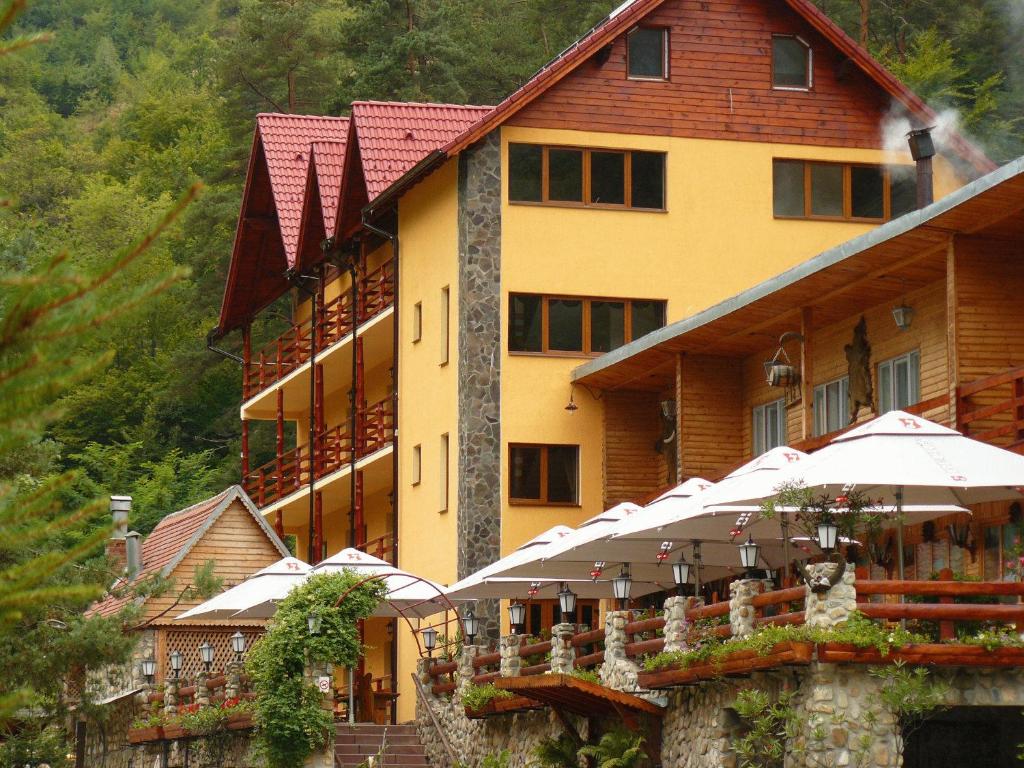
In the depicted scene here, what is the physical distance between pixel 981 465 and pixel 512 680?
8.04 metres

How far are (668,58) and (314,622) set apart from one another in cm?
1246

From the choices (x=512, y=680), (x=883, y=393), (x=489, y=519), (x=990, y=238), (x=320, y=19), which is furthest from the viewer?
(x=320, y=19)

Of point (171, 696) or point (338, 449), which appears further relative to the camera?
point (338, 449)

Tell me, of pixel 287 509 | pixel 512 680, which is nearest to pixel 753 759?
pixel 512 680

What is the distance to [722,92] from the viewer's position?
3528 cm

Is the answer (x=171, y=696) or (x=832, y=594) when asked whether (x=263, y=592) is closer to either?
(x=171, y=696)

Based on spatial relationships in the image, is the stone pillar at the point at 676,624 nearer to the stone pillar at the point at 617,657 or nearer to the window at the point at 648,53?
the stone pillar at the point at 617,657

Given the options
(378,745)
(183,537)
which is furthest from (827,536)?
(183,537)

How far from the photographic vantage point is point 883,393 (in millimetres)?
26844

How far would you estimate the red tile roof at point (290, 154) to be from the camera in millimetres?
43688

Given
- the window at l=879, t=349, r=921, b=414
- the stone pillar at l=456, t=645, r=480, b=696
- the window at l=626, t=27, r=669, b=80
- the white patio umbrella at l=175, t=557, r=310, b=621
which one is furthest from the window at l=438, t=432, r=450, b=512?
the window at l=879, t=349, r=921, b=414

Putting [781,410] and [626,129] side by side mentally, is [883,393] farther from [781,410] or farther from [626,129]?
[626,129]

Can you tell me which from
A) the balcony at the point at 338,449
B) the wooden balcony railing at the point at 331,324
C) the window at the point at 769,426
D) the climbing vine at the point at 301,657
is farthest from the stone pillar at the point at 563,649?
the wooden balcony railing at the point at 331,324

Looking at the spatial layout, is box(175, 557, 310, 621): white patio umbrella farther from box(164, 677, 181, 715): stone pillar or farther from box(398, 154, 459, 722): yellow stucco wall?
box(398, 154, 459, 722): yellow stucco wall
